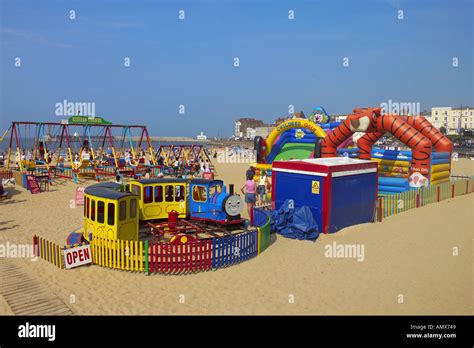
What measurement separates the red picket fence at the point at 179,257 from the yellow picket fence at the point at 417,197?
8.41 meters

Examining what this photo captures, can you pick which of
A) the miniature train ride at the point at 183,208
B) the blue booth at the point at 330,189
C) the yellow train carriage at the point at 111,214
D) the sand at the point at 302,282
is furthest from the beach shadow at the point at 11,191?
the blue booth at the point at 330,189

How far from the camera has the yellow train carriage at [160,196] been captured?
41.0 feet

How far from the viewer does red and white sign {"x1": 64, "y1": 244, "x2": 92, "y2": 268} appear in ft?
31.2

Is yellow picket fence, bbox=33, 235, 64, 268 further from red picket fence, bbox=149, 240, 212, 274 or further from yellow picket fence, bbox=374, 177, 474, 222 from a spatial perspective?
yellow picket fence, bbox=374, 177, 474, 222

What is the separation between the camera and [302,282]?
9141mm

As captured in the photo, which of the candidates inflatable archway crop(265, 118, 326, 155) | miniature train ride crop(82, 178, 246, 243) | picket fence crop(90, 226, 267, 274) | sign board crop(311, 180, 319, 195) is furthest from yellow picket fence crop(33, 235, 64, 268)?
inflatable archway crop(265, 118, 326, 155)

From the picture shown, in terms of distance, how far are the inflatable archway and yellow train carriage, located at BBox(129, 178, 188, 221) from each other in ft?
37.1

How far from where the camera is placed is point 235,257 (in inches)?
399

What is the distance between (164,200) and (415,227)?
9046 millimetres

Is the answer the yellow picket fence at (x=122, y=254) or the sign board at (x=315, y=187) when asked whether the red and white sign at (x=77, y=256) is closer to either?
the yellow picket fence at (x=122, y=254)

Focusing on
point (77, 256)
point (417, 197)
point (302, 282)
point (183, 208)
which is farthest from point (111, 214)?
point (417, 197)

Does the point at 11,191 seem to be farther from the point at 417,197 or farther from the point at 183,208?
the point at 417,197

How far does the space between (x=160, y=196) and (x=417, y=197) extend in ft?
38.3
